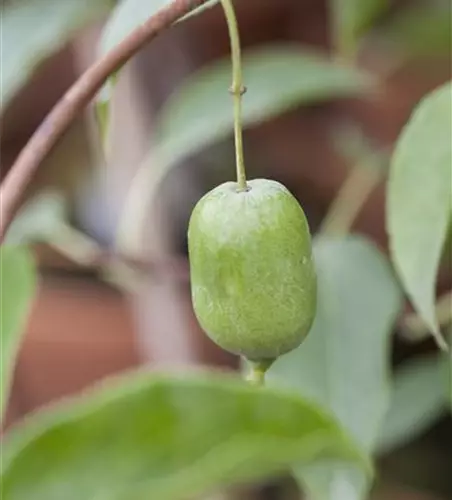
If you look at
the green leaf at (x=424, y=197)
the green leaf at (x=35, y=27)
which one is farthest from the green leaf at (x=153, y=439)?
the green leaf at (x=35, y=27)

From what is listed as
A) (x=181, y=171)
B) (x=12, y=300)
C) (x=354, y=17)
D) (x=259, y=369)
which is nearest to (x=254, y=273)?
(x=259, y=369)

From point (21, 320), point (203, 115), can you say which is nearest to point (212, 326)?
point (21, 320)

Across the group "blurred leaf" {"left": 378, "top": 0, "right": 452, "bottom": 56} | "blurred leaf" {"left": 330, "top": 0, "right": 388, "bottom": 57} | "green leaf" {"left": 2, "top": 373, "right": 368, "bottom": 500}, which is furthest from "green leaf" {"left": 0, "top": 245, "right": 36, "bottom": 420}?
"blurred leaf" {"left": 378, "top": 0, "right": 452, "bottom": 56}

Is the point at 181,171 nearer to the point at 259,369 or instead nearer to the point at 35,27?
the point at 35,27

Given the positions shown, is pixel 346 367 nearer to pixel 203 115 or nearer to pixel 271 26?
pixel 203 115

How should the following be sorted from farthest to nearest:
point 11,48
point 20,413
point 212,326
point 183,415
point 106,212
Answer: point 20,413 → point 106,212 → point 11,48 → point 212,326 → point 183,415

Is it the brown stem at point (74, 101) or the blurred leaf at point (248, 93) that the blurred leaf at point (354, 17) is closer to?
the blurred leaf at point (248, 93)
